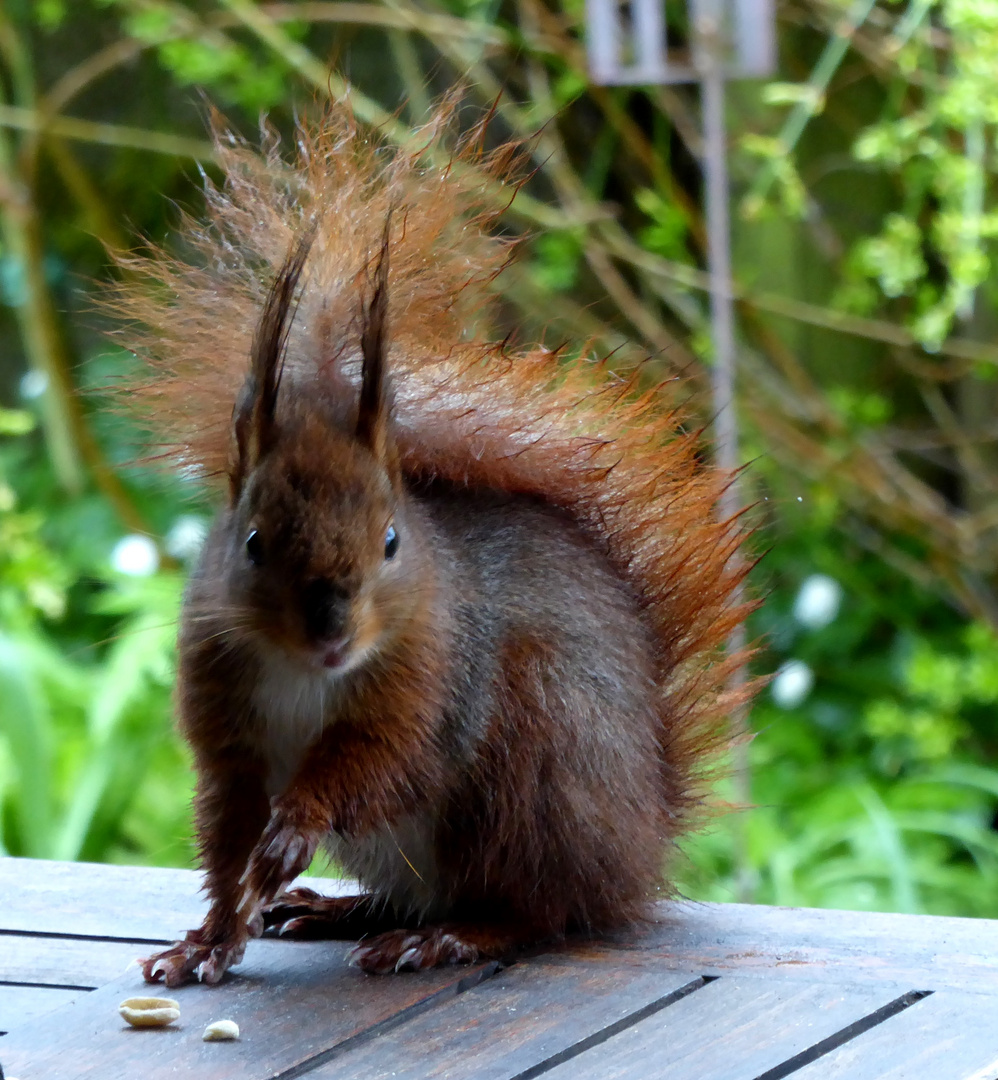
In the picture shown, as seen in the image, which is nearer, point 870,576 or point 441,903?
point 441,903

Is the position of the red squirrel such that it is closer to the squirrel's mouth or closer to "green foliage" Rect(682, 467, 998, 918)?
the squirrel's mouth

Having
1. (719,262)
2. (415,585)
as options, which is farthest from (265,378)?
(719,262)

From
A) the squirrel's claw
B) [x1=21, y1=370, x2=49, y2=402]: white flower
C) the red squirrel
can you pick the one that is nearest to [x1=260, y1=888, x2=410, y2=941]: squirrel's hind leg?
the red squirrel

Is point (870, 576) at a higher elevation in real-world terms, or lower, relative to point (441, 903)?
higher

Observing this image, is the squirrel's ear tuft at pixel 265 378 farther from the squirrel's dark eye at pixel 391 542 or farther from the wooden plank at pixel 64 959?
the wooden plank at pixel 64 959

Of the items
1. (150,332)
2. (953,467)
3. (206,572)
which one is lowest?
(206,572)

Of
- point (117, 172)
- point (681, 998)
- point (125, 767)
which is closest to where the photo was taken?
point (681, 998)

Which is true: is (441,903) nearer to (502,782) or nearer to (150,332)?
(502,782)

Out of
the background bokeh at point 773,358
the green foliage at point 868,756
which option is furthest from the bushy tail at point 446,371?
the background bokeh at point 773,358

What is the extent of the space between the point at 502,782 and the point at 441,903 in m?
0.15

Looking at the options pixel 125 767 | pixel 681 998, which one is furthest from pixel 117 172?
pixel 681 998

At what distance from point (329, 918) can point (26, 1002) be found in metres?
0.31

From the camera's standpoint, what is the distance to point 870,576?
3.33 m

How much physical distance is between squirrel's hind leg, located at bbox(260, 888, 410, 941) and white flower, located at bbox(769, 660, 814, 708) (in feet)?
5.19
